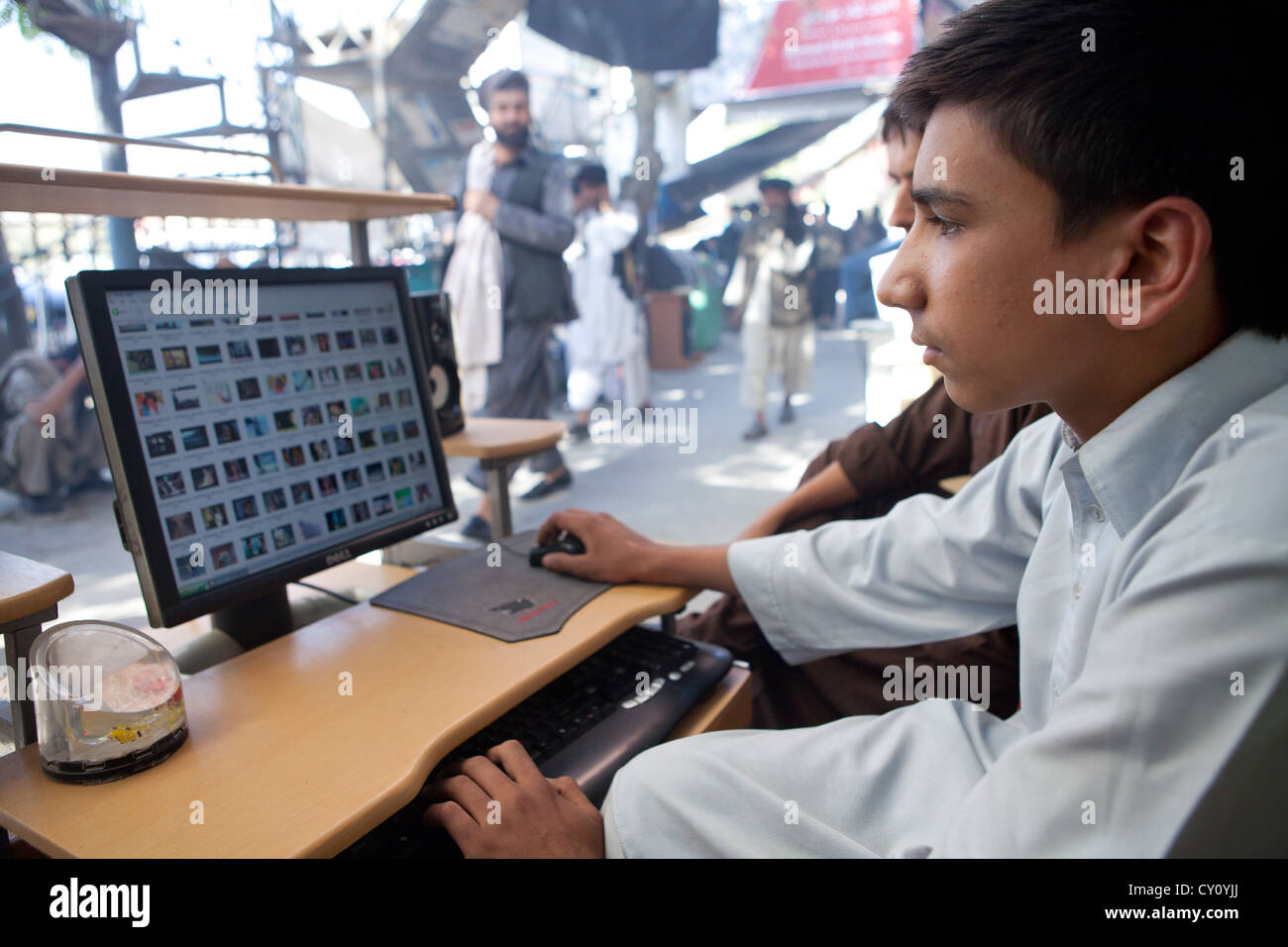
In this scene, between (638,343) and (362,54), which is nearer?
(638,343)

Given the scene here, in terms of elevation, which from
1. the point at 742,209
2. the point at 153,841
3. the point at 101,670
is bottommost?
the point at 153,841

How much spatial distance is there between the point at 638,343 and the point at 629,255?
2.10 ft

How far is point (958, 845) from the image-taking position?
639 millimetres

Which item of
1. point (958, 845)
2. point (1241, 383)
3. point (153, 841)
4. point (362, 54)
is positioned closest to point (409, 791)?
point (153, 841)

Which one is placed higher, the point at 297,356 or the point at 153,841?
the point at 297,356

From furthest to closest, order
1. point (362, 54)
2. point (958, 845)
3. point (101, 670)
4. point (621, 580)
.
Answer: point (362, 54)
point (621, 580)
point (101, 670)
point (958, 845)

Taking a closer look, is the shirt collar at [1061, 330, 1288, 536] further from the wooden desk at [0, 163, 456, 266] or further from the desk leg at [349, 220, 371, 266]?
the desk leg at [349, 220, 371, 266]

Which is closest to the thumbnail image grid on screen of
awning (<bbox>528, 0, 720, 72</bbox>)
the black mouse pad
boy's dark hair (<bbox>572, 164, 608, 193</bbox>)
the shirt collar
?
the black mouse pad

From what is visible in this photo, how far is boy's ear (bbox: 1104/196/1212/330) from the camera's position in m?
0.67

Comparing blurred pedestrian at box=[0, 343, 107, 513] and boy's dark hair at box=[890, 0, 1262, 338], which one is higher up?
boy's dark hair at box=[890, 0, 1262, 338]

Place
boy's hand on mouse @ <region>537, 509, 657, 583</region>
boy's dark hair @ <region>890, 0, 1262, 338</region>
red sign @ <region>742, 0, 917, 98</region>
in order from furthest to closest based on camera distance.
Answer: red sign @ <region>742, 0, 917, 98</region>
boy's hand on mouse @ <region>537, 509, 657, 583</region>
boy's dark hair @ <region>890, 0, 1262, 338</region>

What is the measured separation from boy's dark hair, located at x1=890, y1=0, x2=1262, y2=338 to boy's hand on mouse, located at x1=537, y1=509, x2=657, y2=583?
75 cm

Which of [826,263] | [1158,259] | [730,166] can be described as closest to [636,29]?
[826,263]
